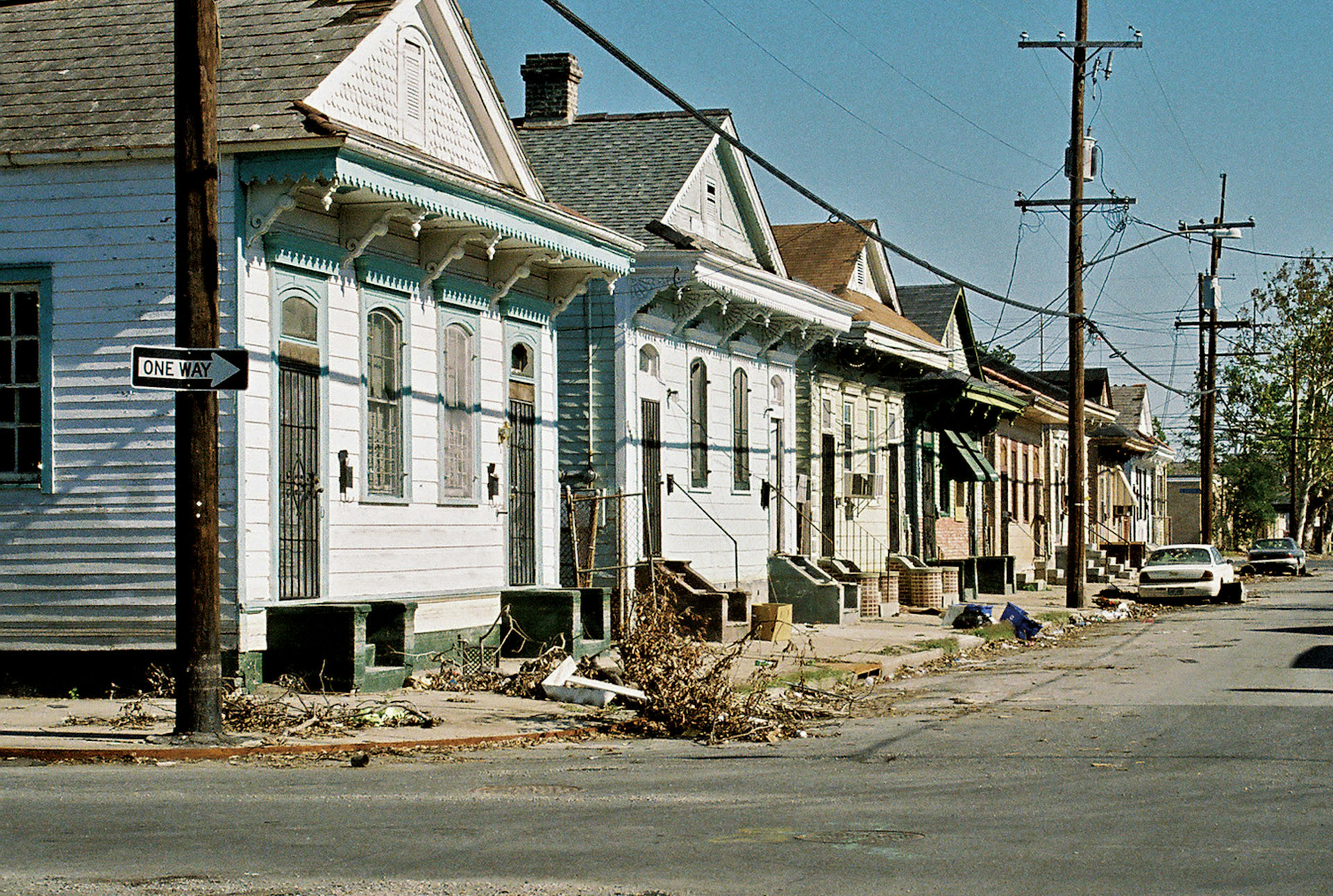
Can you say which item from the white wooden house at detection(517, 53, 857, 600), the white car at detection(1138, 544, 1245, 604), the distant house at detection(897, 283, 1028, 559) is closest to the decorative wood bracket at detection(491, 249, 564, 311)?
the white wooden house at detection(517, 53, 857, 600)

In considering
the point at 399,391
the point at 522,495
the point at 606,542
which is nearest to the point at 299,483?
the point at 399,391

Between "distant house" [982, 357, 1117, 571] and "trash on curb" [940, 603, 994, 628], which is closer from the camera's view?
"trash on curb" [940, 603, 994, 628]

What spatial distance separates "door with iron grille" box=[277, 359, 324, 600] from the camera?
1505 centimetres

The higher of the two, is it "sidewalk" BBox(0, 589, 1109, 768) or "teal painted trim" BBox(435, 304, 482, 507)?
"teal painted trim" BBox(435, 304, 482, 507)

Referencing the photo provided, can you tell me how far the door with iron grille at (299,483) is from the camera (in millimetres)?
15055

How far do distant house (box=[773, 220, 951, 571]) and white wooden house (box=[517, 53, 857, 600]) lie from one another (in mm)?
777

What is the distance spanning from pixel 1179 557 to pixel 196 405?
99.8 ft

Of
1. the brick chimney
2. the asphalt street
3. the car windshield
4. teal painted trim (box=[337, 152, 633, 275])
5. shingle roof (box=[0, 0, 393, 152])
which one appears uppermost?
the brick chimney

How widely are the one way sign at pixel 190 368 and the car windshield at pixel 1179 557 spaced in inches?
1153

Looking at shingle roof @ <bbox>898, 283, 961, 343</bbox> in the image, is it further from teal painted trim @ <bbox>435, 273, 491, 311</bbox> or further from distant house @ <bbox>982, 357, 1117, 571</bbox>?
teal painted trim @ <bbox>435, 273, 491, 311</bbox>

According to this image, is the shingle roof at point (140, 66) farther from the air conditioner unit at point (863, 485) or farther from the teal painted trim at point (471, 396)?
the air conditioner unit at point (863, 485)

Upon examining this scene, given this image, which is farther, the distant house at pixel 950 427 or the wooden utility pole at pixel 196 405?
the distant house at pixel 950 427

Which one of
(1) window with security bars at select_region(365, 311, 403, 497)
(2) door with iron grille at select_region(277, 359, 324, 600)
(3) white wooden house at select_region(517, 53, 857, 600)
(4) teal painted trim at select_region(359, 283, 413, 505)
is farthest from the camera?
(3) white wooden house at select_region(517, 53, 857, 600)

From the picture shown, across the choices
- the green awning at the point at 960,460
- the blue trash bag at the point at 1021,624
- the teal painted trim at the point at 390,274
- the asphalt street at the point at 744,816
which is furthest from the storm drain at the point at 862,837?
the green awning at the point at 960,460
